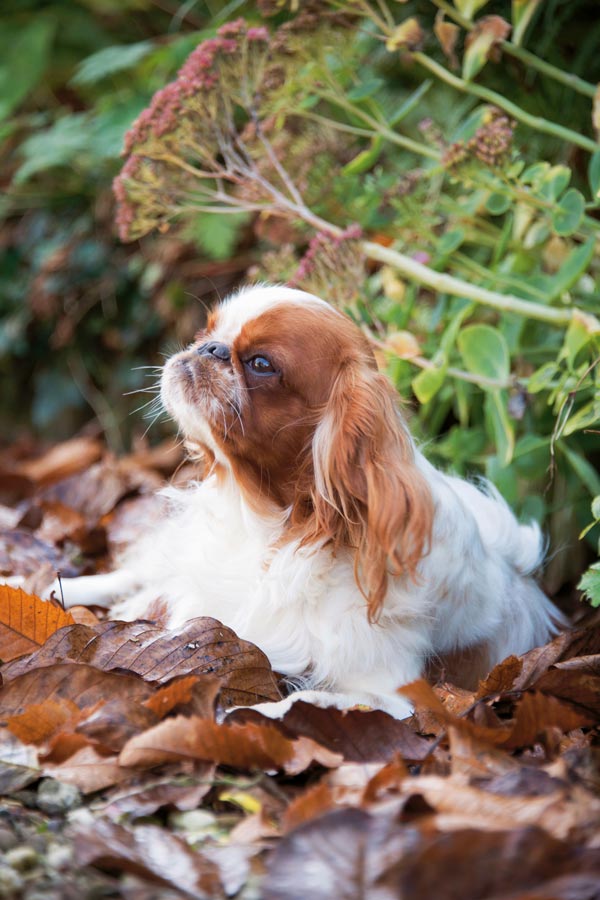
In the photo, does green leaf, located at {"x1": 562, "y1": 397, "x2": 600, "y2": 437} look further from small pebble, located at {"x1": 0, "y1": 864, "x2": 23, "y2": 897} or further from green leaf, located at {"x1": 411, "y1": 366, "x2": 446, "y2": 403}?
small pebble, located at {"x1": 0, "y1": 864, "x2": 23, "y2": 897}

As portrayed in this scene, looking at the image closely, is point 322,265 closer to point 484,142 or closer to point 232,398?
point 484,142

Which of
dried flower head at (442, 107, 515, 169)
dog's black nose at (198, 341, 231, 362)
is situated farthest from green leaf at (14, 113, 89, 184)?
dog's black nose at (198, 341, 231, 362)

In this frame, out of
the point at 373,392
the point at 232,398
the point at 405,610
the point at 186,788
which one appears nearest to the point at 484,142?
the point at 373,392

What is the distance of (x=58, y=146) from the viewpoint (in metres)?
5.04

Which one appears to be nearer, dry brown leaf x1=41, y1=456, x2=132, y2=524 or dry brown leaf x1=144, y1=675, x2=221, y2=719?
dry brown leaf x1=144, y1=675, x2=221, y2=719

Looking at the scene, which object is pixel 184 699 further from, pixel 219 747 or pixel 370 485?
pixel 370 485

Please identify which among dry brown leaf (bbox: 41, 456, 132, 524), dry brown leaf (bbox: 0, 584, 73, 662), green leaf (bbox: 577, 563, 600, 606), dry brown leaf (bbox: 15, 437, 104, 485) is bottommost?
dry brown leaf (bbox: 15, 437, 104, 485)

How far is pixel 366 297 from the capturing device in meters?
3.38

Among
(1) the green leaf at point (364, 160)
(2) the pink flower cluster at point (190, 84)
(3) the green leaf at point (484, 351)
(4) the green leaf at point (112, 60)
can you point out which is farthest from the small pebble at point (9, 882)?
(4) the green leaf at point (112, 60)

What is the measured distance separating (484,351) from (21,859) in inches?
81.4

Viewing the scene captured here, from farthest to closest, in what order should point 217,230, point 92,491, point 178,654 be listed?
point 217,230 → point 92,491 → point 178,654

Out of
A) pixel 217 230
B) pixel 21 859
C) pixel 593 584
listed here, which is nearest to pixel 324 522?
pixel 593 584

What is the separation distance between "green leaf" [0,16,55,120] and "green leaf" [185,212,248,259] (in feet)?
4.86

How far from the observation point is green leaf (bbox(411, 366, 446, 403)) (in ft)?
9.99
